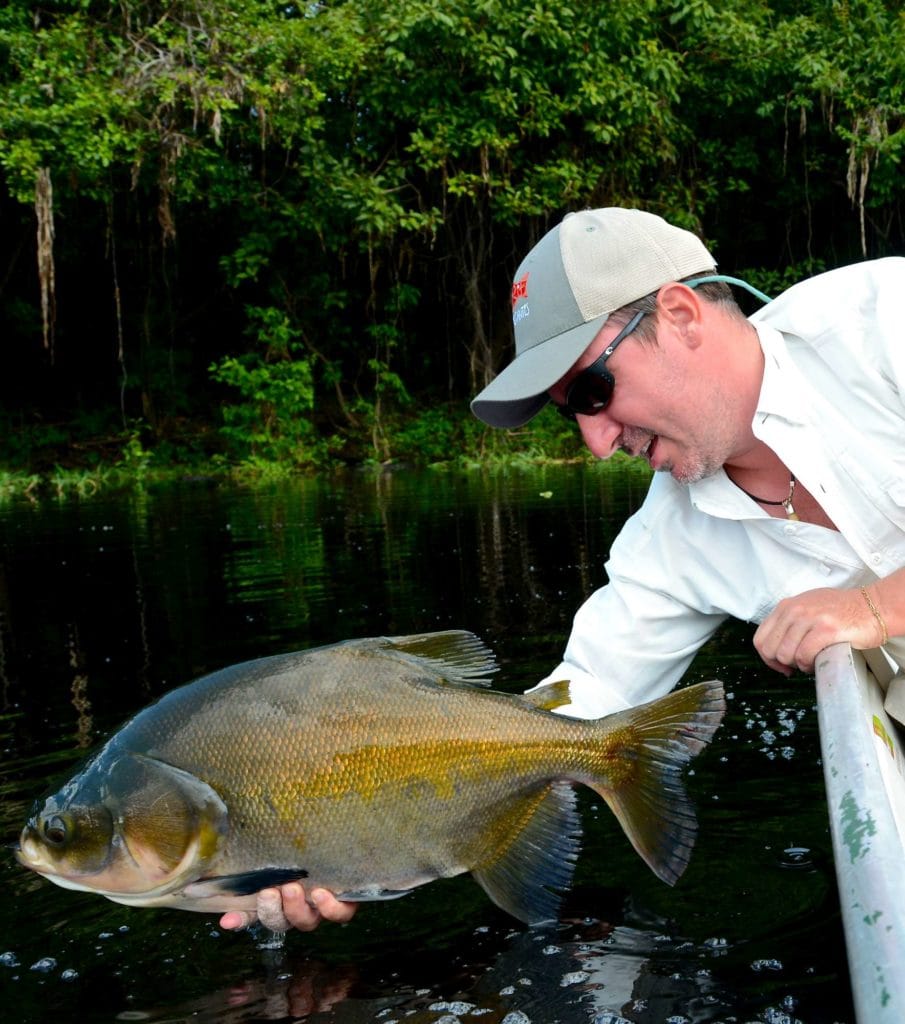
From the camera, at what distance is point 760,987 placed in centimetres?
290

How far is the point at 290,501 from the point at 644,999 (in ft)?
46.6

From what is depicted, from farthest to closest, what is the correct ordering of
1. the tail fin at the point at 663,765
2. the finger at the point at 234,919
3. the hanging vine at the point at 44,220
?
the hanging vine at the point at 44,220, the finger at the point at 234,919, the tail fin at the point at 663,765

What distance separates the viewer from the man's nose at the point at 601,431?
10.3 feet

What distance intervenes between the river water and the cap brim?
1.28 m

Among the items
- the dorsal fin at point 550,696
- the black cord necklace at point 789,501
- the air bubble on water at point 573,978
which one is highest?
the black cord necklace at point 789,501

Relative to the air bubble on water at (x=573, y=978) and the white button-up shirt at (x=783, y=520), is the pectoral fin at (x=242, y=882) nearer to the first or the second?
the air bubble on water at (x=573, y=978)

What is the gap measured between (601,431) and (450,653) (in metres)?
0.70

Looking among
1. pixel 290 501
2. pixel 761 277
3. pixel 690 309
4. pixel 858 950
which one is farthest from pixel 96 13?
pixel 858 950

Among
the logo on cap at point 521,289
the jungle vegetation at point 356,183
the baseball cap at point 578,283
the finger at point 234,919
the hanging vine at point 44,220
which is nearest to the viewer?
the finger at point 234,919

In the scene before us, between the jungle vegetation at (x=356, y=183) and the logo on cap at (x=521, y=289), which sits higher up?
the jungle vegetation at (x=356, y=183)

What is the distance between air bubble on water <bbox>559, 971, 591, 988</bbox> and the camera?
9.90ft

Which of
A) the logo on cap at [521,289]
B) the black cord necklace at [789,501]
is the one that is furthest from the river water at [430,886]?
the logo on cap at [521,289]

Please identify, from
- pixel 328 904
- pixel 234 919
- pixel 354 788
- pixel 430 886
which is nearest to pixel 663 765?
pixel 354 788

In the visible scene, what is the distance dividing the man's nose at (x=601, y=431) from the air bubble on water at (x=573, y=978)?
4.34ft
